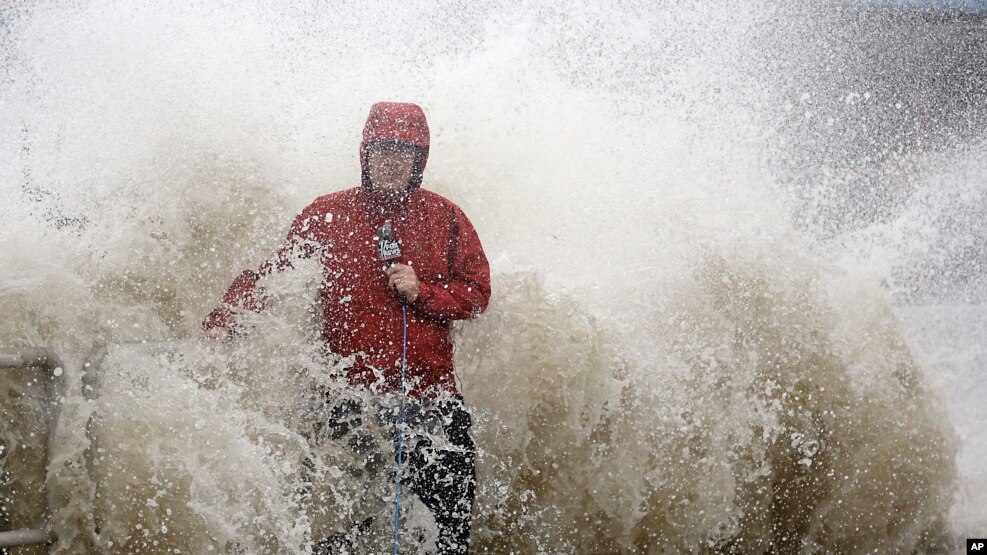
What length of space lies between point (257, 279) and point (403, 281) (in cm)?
36

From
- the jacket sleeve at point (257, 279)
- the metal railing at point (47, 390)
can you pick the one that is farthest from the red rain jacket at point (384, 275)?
the metal railing at point (47, 390)

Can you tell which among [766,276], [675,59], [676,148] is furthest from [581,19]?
[766,276]

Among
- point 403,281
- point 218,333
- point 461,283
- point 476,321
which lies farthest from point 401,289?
point 218,333

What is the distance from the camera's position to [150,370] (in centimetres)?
185

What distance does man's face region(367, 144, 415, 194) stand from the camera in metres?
1.86

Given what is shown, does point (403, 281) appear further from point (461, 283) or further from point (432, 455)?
point (432, 455)

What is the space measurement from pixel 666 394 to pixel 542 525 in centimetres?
50

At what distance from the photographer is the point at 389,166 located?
186 centimetres

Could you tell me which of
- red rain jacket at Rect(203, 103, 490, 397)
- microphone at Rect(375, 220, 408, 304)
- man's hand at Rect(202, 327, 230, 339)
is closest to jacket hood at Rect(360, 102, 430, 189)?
red rain jacket at Rect(203, 103, 490, 397)

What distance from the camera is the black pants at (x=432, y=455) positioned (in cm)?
179

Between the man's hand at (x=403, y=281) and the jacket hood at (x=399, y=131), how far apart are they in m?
0.23

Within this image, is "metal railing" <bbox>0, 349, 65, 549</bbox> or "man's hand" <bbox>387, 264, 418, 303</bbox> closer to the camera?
"metal railing" <bbox>0, 349, 65, 549</bbox>

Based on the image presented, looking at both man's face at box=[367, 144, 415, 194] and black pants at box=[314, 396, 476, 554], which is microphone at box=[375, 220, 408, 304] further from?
black pants at box=[314, 396, 476, 554]

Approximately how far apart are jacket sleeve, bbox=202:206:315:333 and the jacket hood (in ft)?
0.64
